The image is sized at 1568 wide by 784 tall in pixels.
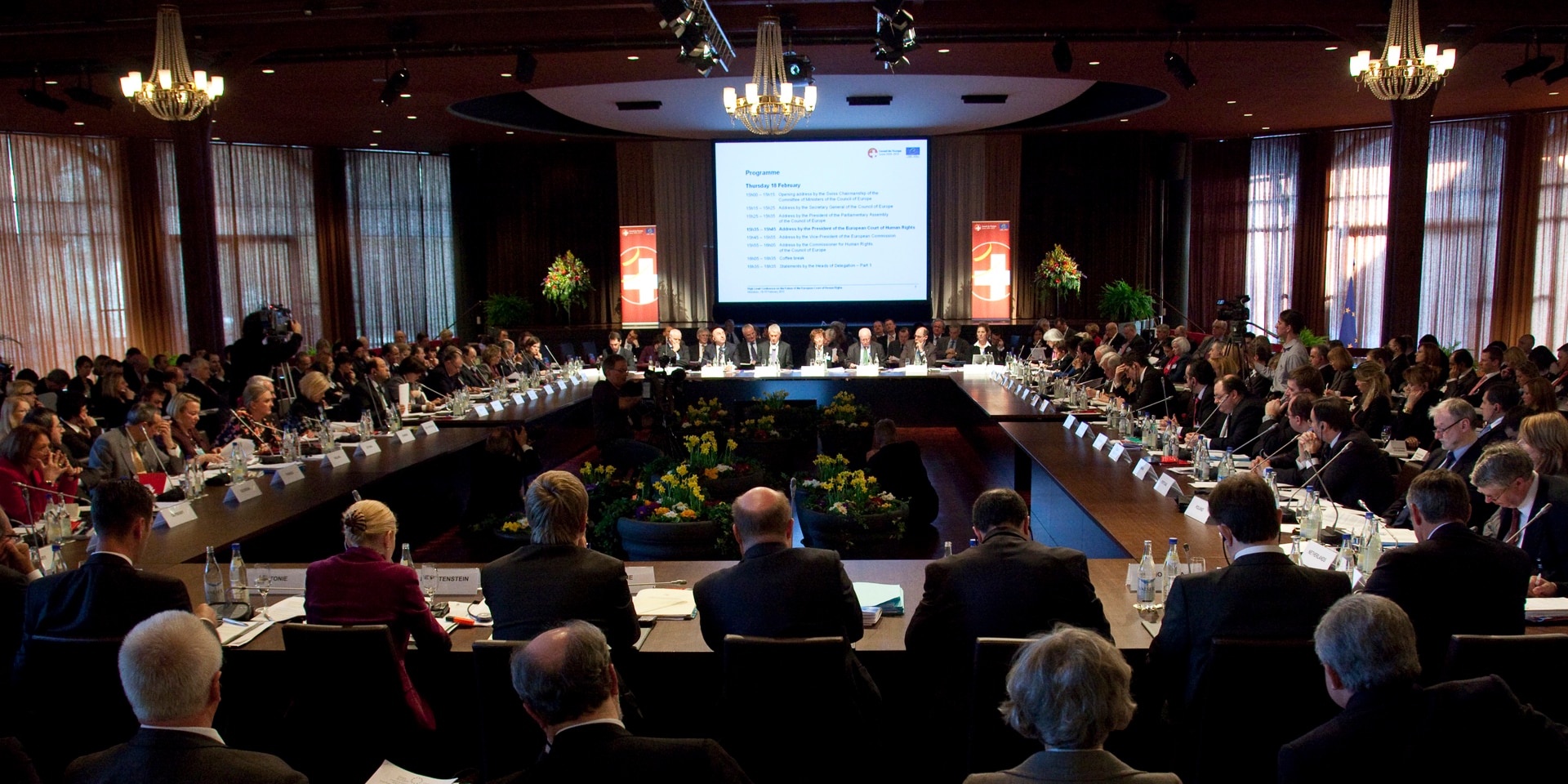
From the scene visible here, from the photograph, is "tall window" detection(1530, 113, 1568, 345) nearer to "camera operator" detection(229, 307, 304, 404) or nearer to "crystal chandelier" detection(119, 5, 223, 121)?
"camera operator" detection(229, 307, 304, 404)

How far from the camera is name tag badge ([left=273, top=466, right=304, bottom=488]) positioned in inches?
211

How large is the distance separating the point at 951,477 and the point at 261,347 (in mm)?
5717

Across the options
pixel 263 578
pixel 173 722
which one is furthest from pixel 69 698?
pixel 173 722

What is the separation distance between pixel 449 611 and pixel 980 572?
1596mm

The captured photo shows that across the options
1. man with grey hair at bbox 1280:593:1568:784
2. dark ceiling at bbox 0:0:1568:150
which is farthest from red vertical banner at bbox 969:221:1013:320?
man with grey hair at bbox 1280:593:1568:784

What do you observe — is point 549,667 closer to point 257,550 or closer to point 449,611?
point 449,611

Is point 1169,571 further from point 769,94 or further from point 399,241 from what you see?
point 399,241

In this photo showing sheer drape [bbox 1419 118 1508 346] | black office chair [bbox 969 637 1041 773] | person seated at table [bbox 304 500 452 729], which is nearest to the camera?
black office chair [bbox 969 637 1041 773]

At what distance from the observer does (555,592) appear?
2846mm

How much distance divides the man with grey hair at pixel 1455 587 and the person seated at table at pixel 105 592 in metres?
3.03

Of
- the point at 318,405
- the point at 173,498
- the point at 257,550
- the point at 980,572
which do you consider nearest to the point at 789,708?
the point at 980,572

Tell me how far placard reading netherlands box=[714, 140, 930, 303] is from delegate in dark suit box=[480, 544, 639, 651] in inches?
503

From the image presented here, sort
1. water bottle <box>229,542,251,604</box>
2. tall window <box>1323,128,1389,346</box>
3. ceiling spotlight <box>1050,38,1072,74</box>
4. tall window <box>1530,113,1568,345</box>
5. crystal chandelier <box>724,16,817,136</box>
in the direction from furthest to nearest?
tall window <box>1323,128,1389,346</box> → tall window <box>1530,113,1568,345</box> → ceiling spotlight <box>1050,38,1072,74</box> → crystal chandelier <box>724,16,817,136</box> → water bottle <box>229,542,251,604</box>

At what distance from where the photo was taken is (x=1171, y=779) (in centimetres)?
177
